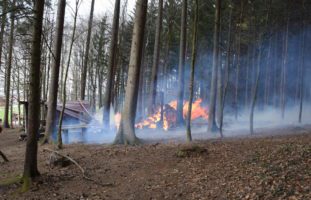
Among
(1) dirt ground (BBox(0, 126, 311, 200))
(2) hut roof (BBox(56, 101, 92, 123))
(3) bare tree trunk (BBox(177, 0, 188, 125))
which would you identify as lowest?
(1) dirt ground (BBox(0, 126, 311, 200))


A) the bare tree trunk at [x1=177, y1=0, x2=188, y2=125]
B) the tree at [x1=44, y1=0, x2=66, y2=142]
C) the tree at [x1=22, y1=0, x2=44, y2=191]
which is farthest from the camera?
the bare tree trunk at [x1=177, y1=0, x2=188, y2=125]

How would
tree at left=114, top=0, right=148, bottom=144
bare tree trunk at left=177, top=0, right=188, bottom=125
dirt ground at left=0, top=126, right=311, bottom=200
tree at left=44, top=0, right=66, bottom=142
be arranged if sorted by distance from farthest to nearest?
bare tree trunk at left=177, top=0, right=188, bottom=125, tree at left=44, top=0, right=66, bottom=142, tree at left=114, top=0, right=148, bottom=144, dirt ground at left=0, top=126, right=311, bottom=200

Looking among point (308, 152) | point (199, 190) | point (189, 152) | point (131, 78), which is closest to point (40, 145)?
point (131, 78)

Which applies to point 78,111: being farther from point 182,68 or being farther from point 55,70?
point 182,68

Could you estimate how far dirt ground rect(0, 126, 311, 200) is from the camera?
654cm

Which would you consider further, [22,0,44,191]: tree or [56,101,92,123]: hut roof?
[56,101,92,123]: hut roof

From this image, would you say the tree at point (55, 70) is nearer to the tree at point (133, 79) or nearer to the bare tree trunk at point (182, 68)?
the tree at point (133, 79)

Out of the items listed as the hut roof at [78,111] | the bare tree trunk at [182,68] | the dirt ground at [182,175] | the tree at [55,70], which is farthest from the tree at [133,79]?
the bare tree trunk at [182,68]

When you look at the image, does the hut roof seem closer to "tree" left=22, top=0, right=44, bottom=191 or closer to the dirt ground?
the dirt ground

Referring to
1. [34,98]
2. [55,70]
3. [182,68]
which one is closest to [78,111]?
[55,70]

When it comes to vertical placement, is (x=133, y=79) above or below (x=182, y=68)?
below

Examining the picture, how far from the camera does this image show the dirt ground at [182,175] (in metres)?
6.54

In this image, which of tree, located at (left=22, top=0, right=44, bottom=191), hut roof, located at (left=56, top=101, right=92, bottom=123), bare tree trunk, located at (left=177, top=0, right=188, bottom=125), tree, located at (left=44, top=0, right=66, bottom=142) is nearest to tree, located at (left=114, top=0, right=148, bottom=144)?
tree, located at (left=44, top=0, right=66, bottom=142)

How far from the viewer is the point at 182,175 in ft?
26.5
